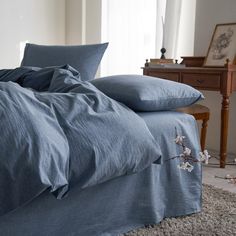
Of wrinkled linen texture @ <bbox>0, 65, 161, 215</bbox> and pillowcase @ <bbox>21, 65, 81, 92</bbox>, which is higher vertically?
pillowcase @ <bbox>21, 65, 81, 92</bbox>

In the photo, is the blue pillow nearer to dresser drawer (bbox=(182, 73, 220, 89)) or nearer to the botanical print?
dresser drawer (bbox=(182, 73, 220, 89))

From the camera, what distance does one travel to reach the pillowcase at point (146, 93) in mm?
1507

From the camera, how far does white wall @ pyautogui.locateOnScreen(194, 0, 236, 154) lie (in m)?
2.81

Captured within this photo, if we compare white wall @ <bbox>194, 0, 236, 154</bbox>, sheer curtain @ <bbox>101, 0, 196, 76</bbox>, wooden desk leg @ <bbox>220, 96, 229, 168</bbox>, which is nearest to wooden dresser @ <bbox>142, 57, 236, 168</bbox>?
wooden desk leg @ <bbox>220, 96, 229, 168</bbox>

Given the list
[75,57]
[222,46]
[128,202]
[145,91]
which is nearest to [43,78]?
[75,57]

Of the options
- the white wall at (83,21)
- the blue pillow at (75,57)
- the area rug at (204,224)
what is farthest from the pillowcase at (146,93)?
the white wall at (83,21)

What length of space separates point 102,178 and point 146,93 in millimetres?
432

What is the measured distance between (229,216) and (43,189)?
0.95 m

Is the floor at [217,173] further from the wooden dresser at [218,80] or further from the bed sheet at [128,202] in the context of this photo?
the bed sheet at [128,202]

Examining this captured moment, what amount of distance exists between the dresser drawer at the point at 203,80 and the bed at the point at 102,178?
33.8 inches

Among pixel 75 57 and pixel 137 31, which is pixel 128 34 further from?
pixel 75 57

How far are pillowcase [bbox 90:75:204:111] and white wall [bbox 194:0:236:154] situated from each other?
4.12 feet

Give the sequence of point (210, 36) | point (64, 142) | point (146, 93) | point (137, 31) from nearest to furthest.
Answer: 1. point (64, 142)
2. point (146, 93)
3. point (210, 36)
4. point (137, 31)

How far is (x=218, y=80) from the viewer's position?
2.40 meters
